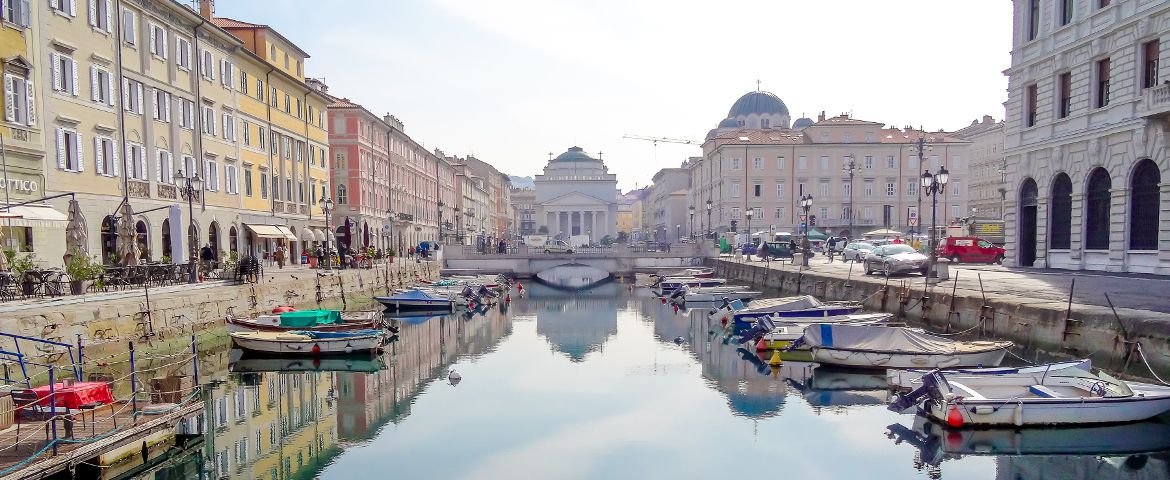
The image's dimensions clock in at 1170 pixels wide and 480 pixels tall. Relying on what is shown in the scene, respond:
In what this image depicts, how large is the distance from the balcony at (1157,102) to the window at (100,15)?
133ft

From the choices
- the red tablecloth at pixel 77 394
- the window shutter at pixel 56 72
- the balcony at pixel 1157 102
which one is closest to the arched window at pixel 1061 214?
the balcony at pixel 1157 102

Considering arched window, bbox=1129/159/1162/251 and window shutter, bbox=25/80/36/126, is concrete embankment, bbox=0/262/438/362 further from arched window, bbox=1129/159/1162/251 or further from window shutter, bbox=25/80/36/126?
arched window, bbox=1129/159/1162/251

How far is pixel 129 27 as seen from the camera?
30.8 metres

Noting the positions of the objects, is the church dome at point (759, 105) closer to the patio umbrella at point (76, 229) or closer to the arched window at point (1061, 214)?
the arched window at point (1061, 214)

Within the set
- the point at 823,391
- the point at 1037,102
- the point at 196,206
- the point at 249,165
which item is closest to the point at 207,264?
the point at 196,206

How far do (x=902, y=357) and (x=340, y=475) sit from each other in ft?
50.3

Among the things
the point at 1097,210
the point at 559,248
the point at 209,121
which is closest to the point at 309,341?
the point at 209,121

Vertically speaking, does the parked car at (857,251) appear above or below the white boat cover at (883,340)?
above

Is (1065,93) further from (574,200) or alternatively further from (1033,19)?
(574,200)

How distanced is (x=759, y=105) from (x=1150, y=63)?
3663 inches

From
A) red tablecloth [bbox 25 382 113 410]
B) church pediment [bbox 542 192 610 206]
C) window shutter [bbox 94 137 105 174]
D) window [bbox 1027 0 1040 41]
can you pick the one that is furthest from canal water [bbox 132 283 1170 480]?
church pediment [bbox 542 192 610 206]

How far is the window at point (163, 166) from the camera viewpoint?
32500 mm

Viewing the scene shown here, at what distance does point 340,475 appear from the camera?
44.4 ft

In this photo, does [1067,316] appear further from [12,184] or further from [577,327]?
[12,184]
